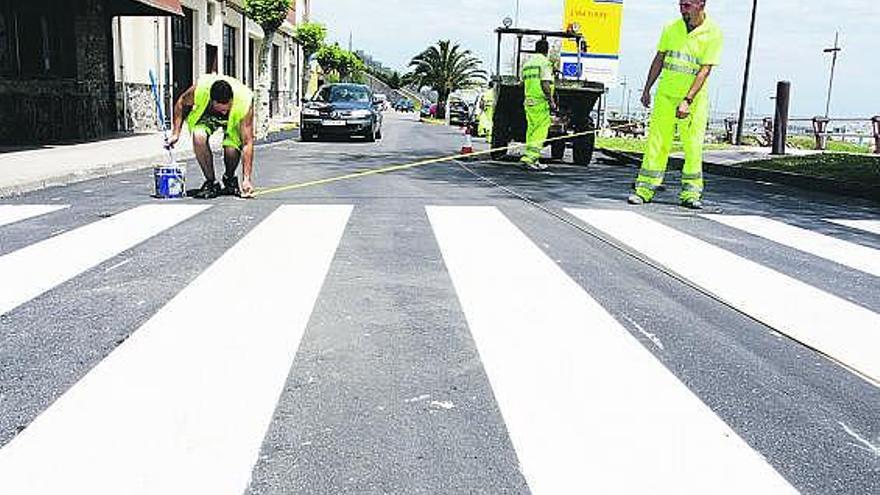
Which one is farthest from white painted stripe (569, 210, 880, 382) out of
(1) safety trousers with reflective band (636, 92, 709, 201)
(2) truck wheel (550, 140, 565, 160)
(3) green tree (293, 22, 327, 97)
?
(3) green tree (293, 22, 327, 97)

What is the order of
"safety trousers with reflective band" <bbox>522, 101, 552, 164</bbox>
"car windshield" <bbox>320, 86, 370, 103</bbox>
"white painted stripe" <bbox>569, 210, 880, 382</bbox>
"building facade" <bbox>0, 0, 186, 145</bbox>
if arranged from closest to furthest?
"white painted stripe" <bbox>569, 210, 880, 382</bbox> → "safety trousers with reflective band" <bbox>522, 101, 552, 164</bbox> → "building facade" <bbox>0, 0, 186, 145</bbox> → "car windshield" <bbox>320, 86, 370, 103</bbox>

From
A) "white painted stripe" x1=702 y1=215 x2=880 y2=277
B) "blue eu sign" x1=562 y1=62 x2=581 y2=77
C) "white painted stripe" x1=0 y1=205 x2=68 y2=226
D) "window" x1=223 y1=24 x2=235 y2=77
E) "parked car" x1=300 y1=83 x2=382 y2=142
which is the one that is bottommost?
"white painted stripe" x1=0 y1=205 x2=68 y2=226

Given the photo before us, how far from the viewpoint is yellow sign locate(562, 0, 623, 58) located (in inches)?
1084

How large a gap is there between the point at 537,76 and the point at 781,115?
7.22 m

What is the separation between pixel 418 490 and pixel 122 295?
2450 mm

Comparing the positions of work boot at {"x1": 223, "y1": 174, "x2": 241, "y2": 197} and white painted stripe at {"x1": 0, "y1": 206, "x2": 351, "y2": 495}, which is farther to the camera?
work boot at {"x1": 223, "y1": 174, "x2": 241, "y2": 197}

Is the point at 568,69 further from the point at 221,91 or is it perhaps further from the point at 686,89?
the point at 221,91

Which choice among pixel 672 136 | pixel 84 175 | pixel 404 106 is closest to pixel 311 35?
pixel 84 175

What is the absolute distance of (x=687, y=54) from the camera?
739 centimetres

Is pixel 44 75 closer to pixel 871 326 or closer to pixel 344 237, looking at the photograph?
pixel 344 237

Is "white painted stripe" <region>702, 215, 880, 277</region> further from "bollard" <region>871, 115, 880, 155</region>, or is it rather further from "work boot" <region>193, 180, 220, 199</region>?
"bollard" <region>871, 115, 880, 155</region>

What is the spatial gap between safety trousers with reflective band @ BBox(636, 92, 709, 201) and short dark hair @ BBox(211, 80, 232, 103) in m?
4.08

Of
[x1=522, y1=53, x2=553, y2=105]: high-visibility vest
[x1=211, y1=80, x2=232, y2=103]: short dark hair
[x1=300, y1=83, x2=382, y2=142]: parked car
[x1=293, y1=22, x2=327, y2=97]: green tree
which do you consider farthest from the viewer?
[x1=293, y1=22, x2=327, y2=97]: green tree

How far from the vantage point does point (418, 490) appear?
6.99 ft
